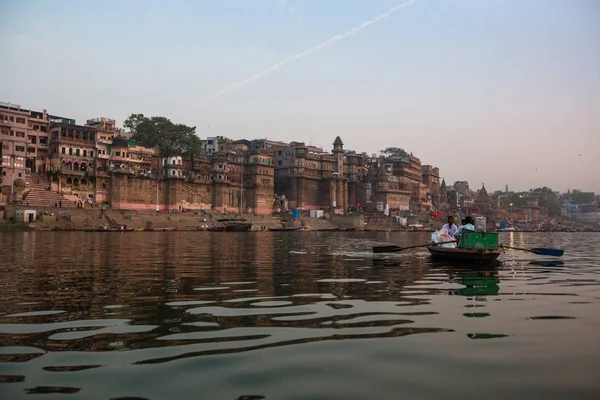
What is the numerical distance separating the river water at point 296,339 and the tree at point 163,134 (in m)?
74.8

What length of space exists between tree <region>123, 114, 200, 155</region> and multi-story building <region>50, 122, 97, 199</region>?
568 inches

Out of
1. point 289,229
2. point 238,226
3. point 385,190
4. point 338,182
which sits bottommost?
point 289,229

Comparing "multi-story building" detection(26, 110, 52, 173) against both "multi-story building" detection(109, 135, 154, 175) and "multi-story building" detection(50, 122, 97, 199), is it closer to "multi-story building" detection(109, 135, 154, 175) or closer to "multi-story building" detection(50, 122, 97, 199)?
"multi-story building" detection(50, 122, 97, 199)

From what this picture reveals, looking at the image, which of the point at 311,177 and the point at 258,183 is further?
the point at 311,177

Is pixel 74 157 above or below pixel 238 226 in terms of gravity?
above

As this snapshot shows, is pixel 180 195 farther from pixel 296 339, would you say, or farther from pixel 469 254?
pixel 296 339

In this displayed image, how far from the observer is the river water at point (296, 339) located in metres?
4.76

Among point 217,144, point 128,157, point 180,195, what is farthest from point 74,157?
point 217,144

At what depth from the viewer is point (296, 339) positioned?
654 centimetres

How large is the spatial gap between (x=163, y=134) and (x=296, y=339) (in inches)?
3260

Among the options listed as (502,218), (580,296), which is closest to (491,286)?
(580,296)

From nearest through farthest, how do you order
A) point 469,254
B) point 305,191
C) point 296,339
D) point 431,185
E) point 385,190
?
1. point 296,339
2. point 469,254
3. point 305,191
4. point 385,190
5. point 431,185

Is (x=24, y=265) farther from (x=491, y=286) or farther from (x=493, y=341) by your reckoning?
(x=493, y=341)

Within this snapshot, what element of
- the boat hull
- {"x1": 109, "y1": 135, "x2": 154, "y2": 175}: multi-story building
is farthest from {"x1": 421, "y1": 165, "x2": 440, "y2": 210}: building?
{"x1": 109, "y1": 135, "x2": 154, "y2": 175}: multi-story building
